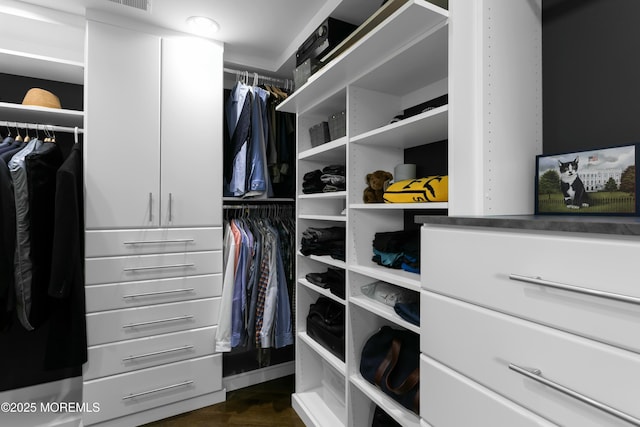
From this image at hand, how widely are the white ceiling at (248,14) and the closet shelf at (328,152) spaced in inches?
27.4

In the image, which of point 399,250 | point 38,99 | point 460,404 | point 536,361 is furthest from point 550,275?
point 38,99

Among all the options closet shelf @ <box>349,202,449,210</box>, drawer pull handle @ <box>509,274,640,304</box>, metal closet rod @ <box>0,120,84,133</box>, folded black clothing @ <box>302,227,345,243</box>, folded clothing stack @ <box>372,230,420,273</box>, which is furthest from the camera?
folded black clothing @ <box>302,227,345,243</box>

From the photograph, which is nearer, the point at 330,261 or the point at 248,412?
the point at 330,261

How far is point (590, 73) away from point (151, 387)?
100 inches

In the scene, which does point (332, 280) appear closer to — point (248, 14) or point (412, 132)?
point (412, 132)

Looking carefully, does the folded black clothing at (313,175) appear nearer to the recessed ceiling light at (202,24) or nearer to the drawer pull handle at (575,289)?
the recessed ceiling light at (202,24)

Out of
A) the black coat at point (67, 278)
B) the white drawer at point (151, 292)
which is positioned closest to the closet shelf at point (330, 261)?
the white drawer at point (151, 292)

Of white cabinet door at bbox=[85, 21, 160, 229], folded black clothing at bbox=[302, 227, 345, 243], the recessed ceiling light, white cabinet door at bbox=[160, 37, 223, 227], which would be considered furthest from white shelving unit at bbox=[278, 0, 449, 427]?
white cabinet door at bbox=[85, 21, 160, 229]

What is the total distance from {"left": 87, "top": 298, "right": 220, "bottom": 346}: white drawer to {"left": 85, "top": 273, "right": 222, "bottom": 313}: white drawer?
0.03 meters

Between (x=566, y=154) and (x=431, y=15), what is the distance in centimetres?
61

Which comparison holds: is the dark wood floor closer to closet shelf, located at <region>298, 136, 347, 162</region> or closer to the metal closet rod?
closet shelf, located at <region>298, 136, 347, 162</region>

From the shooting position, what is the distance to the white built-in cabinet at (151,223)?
1.73 meters

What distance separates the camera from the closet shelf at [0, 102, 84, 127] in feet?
5.48

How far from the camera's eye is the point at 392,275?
4.23 feet
